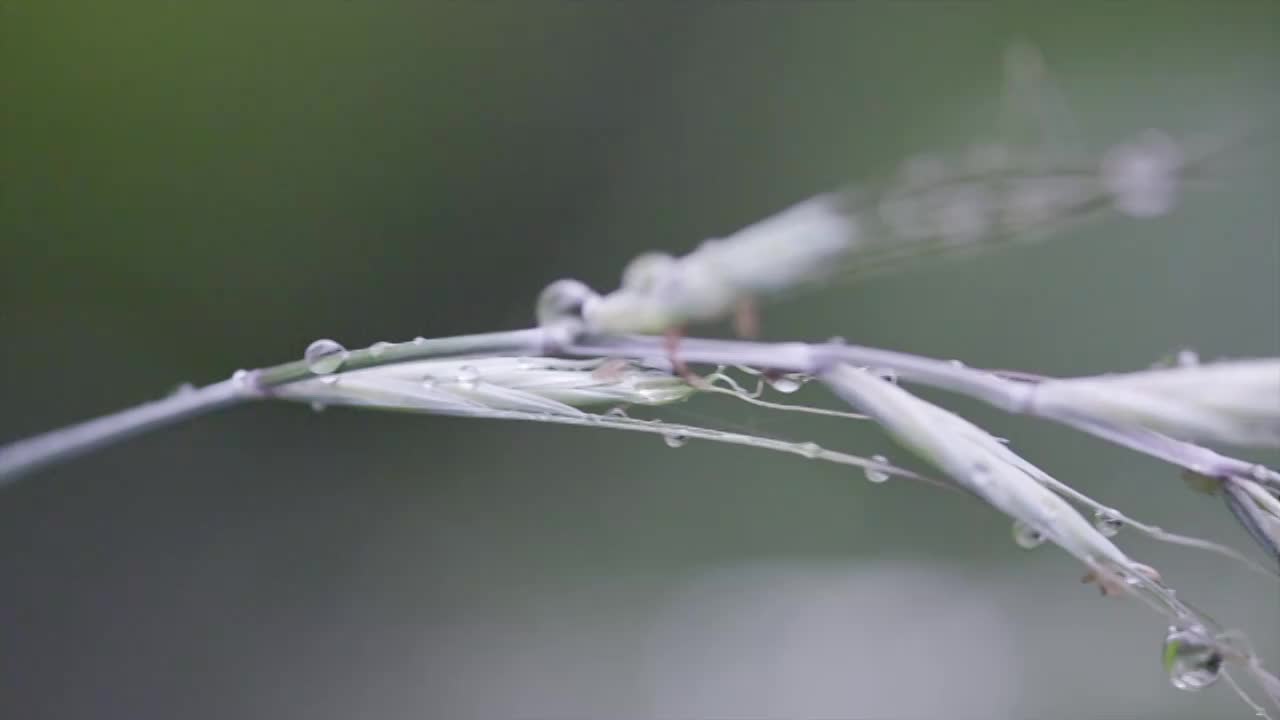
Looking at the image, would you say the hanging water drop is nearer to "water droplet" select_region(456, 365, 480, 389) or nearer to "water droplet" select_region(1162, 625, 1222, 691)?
"water droplet" select_region(456, 365, 480, 389)

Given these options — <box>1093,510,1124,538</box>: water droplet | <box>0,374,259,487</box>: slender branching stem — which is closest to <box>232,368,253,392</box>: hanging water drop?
<box>0,374,259,487</box>: slender branching stem

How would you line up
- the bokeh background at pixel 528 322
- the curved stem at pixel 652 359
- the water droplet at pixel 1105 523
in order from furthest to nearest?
the bokeh background at pixel 528 322 < the water droplet at pixel 1105 523 < the curved stem at pixel 652 359

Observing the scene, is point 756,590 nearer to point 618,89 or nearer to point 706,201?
point 706,201

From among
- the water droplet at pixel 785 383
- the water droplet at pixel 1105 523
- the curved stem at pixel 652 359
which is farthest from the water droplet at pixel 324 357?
the water droplet at pixel 1105 523

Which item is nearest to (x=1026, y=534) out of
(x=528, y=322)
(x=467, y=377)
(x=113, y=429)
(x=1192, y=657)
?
(x=1192, y=657)

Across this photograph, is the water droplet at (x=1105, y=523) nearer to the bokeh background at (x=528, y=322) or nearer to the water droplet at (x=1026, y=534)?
the water droplet at (x=1026, y=534)
